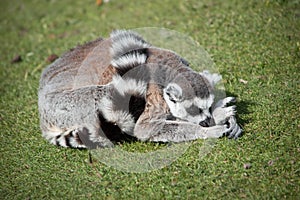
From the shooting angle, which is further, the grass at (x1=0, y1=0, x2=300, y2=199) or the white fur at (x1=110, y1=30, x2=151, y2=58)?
the white fur at (x1=110, y1=30, x2=151, y2=58)

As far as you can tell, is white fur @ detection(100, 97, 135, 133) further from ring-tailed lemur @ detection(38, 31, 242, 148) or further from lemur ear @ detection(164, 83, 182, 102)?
lemur ear @ detection(164, 83, 182, 102)

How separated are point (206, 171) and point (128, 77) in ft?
5.13

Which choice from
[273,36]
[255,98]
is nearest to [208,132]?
[255,98]

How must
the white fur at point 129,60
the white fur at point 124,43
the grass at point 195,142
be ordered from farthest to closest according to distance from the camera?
the white fur at point 124,43 → the white fur at point 129,60 → the grass at point 195,142

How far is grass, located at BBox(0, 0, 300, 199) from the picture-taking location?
4.50 meters

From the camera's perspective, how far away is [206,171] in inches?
182

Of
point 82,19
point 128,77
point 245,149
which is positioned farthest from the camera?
point 82,19

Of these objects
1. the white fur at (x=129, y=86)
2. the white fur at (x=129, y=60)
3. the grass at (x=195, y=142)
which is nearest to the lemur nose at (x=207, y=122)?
the grass at (x=195, y=142)

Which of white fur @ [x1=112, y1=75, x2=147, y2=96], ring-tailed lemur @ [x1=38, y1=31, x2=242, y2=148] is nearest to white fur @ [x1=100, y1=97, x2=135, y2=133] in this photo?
ring-tailed lemur @ [x1=38, y1=31, x2=242, y2=148]

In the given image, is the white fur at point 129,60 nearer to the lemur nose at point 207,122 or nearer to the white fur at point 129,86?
the white fur at point 129,86

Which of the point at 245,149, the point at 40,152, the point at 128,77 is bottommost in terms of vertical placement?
the point at 40,152

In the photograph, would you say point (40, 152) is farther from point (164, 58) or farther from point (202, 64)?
point (202, 64)

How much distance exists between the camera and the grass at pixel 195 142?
4496 millimetres

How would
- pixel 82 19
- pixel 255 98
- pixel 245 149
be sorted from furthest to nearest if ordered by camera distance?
1. pixel 82 19
2. pixel 255 98
3. pixel 245 149
